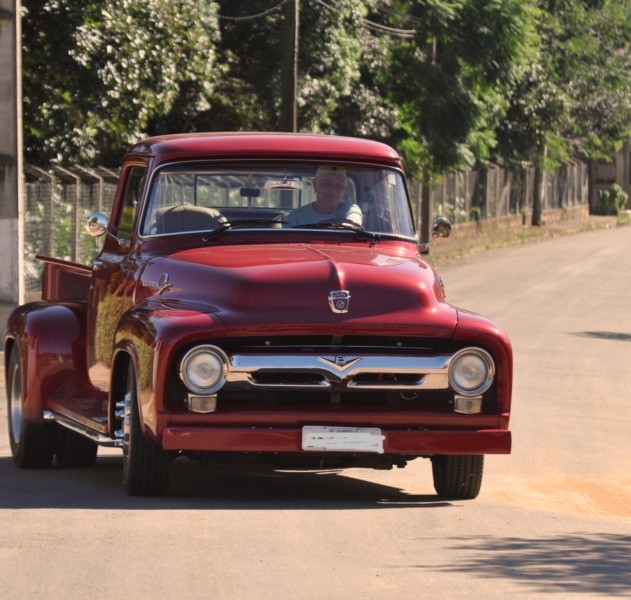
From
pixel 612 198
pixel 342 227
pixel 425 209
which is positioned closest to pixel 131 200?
pixel 342 227

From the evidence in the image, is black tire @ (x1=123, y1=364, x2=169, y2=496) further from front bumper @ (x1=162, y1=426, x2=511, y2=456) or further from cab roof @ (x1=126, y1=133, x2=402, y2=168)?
cab roof @ (x1=126, y1=133, x2=402, y2=168)

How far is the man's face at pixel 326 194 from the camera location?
33.5 ft

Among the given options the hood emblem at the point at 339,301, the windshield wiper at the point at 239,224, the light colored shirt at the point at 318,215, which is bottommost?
the hood emblem at the point at 339,301

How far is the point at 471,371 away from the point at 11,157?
1252 cm

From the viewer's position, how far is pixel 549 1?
51.2m

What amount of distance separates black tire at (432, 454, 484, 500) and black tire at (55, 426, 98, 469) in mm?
2729

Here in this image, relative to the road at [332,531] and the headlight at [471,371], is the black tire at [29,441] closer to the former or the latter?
the road at [332,531]

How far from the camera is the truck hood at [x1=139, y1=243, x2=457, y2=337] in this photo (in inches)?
347

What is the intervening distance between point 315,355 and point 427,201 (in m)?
32.5

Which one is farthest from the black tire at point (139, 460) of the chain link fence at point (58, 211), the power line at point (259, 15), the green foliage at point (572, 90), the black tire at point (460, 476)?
the green foliage at point (572, 90)

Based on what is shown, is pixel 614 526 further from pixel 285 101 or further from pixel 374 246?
pixel 285 101

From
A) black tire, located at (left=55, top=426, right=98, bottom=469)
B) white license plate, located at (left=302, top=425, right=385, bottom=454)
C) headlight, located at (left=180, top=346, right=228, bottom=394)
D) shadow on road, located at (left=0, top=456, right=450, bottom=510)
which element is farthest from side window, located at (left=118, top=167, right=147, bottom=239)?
white license plate, located at (left=302, top=425, right=385, bottom=454)

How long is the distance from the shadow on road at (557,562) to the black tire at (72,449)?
12.8ft

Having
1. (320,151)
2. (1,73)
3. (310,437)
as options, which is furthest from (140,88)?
(310,437)
